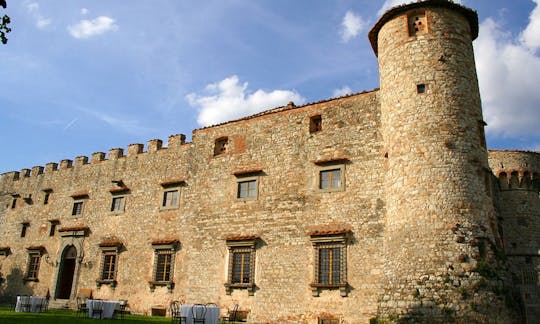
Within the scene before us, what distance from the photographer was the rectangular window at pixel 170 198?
75.4 feet

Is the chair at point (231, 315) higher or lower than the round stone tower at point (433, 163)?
lower

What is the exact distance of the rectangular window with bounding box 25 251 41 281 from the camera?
27.4 meters

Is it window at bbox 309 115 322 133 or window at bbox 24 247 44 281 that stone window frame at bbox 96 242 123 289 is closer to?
window at bbox 24 247 44 281

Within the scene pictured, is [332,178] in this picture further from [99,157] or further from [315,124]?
[99,157]

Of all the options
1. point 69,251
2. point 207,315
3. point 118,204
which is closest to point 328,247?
point 207,315

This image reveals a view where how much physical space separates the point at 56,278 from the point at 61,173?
6.63m

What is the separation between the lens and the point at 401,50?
16828mm

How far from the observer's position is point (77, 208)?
1069 inches

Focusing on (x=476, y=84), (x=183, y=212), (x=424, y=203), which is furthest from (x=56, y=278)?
(x=476, y=84)

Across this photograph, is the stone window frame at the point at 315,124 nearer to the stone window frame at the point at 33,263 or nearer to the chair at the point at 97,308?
the chair at the point at 97,308

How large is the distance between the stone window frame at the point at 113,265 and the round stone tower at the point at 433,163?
14543 millimetres

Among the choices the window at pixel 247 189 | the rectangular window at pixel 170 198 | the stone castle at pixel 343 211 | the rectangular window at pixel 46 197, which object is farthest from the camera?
the rectangular window at pixel 46 197

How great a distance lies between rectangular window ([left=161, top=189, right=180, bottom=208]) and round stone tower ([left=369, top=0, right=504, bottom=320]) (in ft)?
36.2

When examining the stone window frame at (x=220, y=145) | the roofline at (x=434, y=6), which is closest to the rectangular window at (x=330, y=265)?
the stone window frame at (x=220, y=145)
